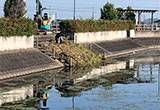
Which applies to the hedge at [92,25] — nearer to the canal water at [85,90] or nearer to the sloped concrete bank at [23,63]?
the sloped concrete bank at [23,63]

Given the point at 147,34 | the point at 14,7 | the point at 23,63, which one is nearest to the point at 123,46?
the point at 147,34

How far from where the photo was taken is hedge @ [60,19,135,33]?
175ft

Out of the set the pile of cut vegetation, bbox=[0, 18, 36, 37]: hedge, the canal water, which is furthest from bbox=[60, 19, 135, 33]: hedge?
the canal water

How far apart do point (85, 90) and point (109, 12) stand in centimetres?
5724

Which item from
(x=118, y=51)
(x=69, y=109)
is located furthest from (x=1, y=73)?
(x=118, y=51)

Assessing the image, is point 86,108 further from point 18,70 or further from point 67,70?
point 67,70

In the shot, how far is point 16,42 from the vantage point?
40125 millimetres

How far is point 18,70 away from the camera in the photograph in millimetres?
35500

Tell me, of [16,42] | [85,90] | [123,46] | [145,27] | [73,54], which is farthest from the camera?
[145,27]

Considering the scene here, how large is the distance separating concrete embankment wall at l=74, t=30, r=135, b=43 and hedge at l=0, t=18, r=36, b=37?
435 inches

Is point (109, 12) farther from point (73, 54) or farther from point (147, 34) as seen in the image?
point (73, 54)

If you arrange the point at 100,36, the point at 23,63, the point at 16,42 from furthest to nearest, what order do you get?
the point at 100,36
the point at 16,42
the point at 23,63

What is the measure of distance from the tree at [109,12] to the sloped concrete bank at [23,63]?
150 feet

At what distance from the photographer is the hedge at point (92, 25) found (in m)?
53.4
